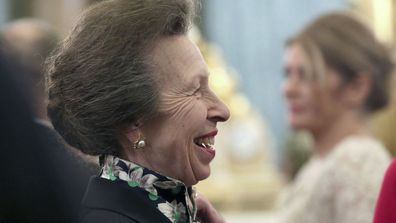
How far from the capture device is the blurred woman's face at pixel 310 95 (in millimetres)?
4191

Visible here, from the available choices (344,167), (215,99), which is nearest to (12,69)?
(215,99)

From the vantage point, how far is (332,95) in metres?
4.21

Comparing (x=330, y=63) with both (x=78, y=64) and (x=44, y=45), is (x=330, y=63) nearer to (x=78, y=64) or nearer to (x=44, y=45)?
(x=44, y=45)

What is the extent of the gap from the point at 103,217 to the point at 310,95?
1.93m

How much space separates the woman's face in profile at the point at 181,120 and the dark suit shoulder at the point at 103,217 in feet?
0.51

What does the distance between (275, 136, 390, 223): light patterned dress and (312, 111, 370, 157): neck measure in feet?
0.26

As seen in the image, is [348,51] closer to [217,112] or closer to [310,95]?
[310,95]

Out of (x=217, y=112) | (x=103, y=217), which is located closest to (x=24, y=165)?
(x=103, y=217)

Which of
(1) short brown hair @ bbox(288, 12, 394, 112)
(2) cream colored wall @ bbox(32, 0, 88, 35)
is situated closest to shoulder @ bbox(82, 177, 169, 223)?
(1) short brown hair @ bbox(288, 12, 394, 112)

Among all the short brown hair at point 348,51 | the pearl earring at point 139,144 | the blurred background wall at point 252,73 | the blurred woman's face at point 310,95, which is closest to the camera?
the pearl earring at point 139,144

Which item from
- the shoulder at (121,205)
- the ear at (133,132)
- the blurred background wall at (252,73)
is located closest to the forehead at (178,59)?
the ear at (133,132)

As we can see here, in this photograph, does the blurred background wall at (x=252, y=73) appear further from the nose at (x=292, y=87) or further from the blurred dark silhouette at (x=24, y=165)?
the blurred dark silhouette at (x=24, y=165)

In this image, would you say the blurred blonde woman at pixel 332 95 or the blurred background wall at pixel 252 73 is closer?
the blurred blonde woman at pixel 332 95

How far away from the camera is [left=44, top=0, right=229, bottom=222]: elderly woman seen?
2.49m
